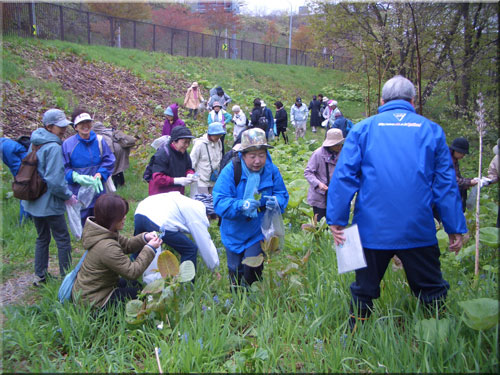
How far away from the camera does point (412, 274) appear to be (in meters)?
2.88

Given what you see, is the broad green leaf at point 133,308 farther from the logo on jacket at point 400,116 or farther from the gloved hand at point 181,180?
the logo on jacket at point 400,116

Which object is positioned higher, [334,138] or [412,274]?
[334,138]

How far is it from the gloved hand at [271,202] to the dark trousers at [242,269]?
401mm

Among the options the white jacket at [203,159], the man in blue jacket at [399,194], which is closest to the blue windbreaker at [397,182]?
the man in blue jacket at [399,194]

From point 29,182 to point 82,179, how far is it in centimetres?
74

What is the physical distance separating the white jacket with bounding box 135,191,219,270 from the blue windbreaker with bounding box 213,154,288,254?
346 millimetres

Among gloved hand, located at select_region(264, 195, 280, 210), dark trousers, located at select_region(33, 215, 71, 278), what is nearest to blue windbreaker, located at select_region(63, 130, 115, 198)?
dark trousers, located at select_region(33, 215, 71, 278)

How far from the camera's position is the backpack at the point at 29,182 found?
4.23 metres

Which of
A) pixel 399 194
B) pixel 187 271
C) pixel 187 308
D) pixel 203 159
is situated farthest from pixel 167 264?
pixel 203 159

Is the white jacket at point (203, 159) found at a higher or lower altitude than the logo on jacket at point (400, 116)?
lower

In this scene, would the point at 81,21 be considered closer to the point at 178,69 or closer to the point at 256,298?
the point at 178,69

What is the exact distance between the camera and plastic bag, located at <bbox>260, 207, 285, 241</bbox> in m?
3.94

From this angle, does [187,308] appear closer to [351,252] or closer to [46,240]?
[351,252]

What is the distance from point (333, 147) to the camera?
5.50 m
